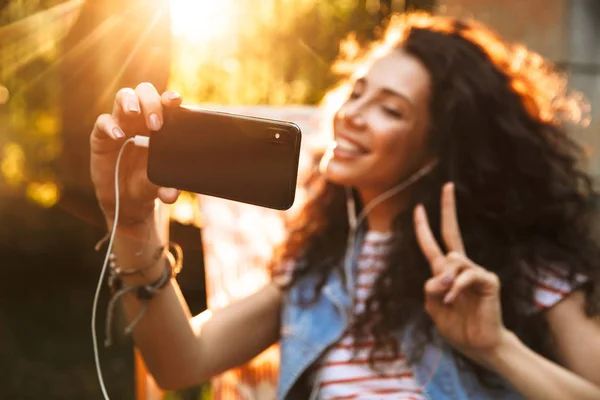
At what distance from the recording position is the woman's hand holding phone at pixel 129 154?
757mm

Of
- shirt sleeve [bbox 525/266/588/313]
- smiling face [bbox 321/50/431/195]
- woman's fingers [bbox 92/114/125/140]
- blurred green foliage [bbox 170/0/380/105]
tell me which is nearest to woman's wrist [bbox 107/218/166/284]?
woman's fingers [bbox 92/114/125/140]

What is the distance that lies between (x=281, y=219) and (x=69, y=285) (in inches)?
104

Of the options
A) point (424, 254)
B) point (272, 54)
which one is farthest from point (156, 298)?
point (272, 54)

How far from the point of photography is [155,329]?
1.10 m

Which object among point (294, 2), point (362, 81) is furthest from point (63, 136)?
point (294, 2)

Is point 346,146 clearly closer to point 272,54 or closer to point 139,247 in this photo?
point 139,247

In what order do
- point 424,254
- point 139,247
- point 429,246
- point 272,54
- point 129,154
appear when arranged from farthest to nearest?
point 272,54
point 424,254
point 429,246
point 139,247
point 129,154

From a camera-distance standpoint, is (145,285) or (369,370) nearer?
(145,285)

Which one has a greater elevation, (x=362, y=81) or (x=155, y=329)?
(x=362, y=81)

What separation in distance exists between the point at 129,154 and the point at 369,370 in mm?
575

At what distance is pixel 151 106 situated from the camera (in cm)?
76

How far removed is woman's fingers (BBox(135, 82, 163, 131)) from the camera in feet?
2.46

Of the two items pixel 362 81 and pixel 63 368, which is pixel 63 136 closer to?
pixel 362 81

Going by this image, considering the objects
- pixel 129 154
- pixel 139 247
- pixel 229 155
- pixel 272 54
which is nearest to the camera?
pixel 229 155
